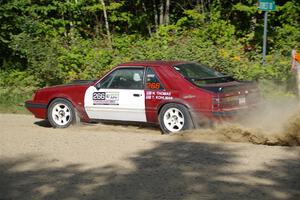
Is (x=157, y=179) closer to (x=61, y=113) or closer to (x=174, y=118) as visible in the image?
(x=174, y=118)

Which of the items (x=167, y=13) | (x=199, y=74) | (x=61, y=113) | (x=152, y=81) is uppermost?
(x=167, y=13)

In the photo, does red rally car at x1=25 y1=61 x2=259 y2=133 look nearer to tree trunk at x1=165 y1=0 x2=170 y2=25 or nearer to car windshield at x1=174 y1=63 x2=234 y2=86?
car windshield at x1=174 y1=63 x2=234 y2=86

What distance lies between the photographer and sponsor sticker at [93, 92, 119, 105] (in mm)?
10922

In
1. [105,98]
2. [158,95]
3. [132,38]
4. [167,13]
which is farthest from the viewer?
[167,13]

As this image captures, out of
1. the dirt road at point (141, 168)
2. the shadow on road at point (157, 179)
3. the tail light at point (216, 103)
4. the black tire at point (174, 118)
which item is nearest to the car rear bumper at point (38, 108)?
the dirt road at point (141, 168)

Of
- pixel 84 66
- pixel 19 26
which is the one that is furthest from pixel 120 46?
pixel 19 26

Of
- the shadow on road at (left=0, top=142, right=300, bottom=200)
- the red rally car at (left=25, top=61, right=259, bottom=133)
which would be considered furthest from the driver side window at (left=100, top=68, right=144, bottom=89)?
the shadow on road at (left=0, top=142, right=300, bottom=200)

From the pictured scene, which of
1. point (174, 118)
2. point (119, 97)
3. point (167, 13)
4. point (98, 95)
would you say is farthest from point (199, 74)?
point (167, 13)

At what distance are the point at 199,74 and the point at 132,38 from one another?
10098 mm

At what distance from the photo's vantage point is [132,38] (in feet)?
67.1

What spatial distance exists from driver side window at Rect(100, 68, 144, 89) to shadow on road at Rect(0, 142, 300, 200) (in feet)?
8.61

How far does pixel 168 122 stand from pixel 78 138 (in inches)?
66.9

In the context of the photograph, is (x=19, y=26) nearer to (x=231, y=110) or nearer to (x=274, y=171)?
(x=231, y=110)

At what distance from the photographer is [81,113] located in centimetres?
1145
